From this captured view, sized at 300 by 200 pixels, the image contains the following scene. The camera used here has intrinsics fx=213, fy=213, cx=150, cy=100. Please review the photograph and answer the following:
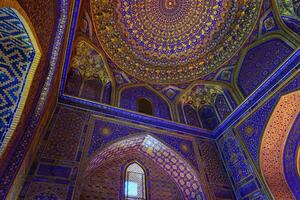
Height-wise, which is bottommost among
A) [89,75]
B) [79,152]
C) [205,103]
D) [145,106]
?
[79,152]

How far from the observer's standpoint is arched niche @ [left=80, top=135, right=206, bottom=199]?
563cm

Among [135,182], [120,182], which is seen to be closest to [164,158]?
[135,182]

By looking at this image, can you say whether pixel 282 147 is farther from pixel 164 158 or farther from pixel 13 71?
pixel 13 71

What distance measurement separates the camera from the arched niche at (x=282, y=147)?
5.30 m

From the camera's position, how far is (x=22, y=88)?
3113 mm

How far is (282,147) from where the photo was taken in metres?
5.66

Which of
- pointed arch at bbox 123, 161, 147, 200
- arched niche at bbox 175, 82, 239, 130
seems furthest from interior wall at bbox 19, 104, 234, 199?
arched niche at bbox 175, 82, 239, 130

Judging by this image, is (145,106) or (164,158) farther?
(145,106)

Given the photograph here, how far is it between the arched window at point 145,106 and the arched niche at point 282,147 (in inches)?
135

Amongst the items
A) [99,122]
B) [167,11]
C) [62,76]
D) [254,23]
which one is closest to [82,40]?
[62,76]

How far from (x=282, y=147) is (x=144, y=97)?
4335 millimetres

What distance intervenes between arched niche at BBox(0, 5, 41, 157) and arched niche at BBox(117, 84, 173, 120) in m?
3.53

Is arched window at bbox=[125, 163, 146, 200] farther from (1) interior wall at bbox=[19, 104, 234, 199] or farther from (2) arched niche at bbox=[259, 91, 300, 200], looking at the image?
(2) arched niche at bbox=[259, 91, 300, 200]

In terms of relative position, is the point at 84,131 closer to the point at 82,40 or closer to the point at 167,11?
the point at 82,40
